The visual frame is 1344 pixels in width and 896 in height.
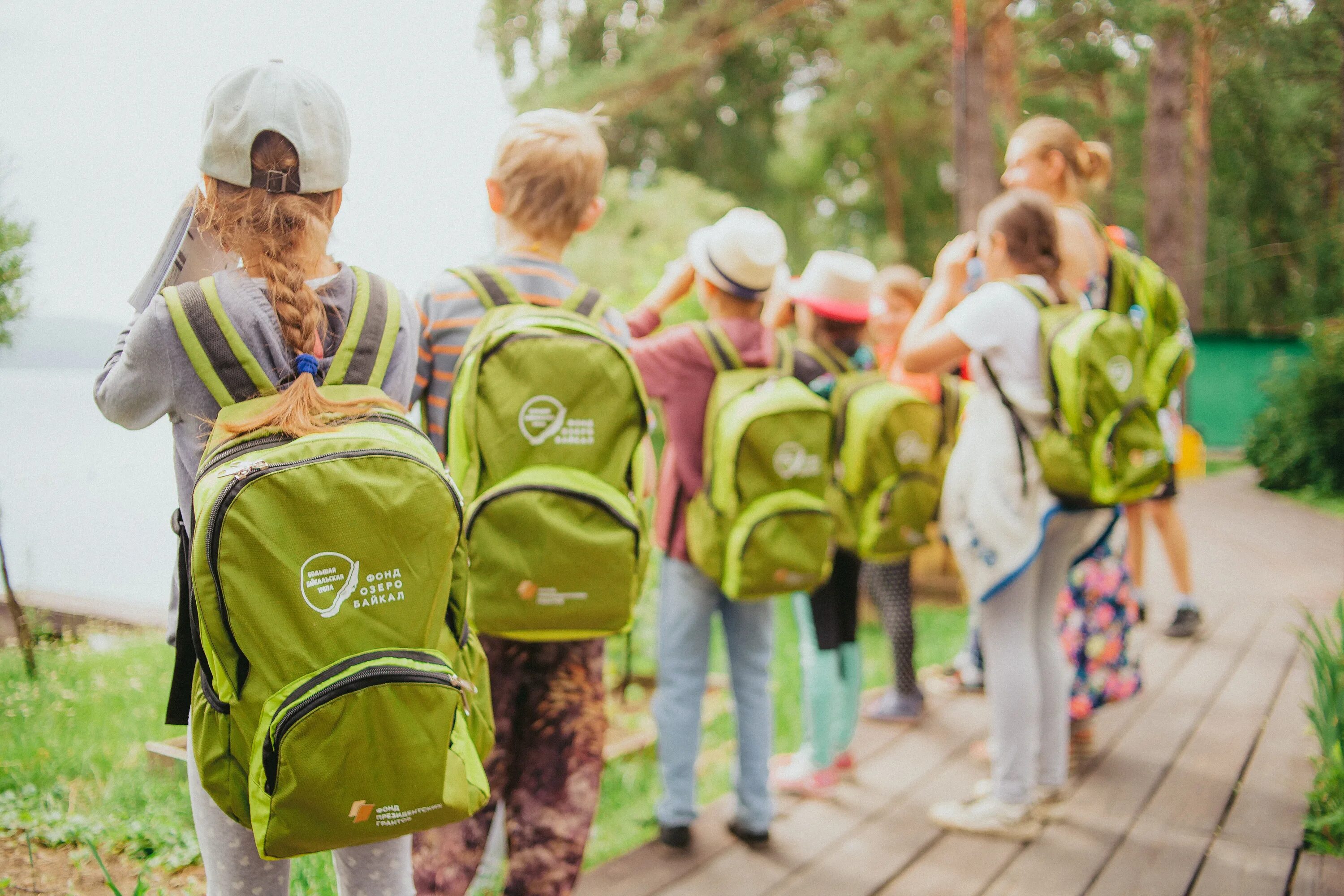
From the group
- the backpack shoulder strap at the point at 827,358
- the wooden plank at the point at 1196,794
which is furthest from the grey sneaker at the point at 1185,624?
the backpack shoulder strap at the point at 827,358

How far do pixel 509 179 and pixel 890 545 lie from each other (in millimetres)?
1688

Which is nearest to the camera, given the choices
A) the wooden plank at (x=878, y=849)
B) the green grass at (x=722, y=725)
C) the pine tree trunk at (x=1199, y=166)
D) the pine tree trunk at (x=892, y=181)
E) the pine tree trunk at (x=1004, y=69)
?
the wooden plank at (x=878, y=849)

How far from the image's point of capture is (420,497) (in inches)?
54.1

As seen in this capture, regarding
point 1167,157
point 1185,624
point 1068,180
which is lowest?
point 1185,624

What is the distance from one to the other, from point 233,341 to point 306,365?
0.10 metres

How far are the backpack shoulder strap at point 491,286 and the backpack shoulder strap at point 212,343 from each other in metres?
0.67

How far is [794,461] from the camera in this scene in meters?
2.50

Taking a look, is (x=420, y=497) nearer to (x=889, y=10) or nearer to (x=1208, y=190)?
(x=1208, y=190)

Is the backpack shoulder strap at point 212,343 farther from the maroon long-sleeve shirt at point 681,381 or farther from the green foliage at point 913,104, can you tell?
the green foliage at point 913,104

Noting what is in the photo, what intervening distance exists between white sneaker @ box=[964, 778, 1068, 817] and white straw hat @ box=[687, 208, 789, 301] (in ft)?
5.13

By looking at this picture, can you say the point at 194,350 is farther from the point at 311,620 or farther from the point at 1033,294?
the point at 1033,294

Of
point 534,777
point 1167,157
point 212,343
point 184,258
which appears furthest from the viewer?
point 1167,157

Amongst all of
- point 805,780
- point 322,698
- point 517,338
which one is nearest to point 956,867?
point 805,780

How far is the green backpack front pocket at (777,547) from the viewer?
242cm
